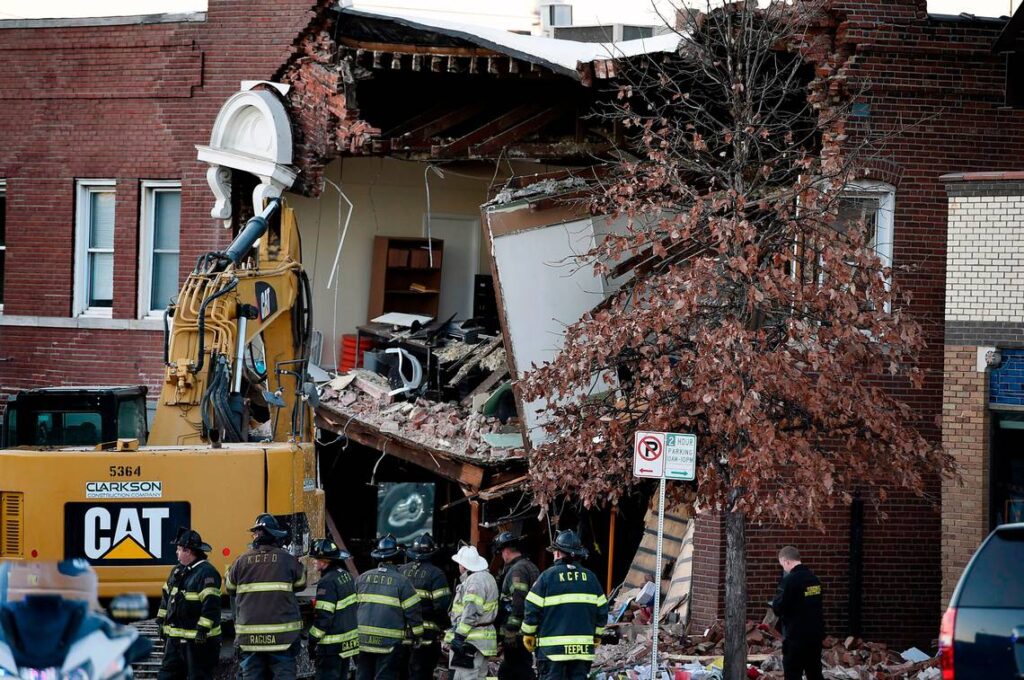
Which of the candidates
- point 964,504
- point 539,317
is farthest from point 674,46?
point 964,504

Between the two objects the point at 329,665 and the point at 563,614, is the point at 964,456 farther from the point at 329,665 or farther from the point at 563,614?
the point at 329,665

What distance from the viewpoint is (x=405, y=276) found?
21969 mm

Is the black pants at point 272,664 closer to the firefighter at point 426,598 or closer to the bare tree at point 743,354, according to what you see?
the firefighter at point 426,598

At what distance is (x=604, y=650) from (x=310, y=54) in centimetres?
909

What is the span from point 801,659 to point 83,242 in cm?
1249

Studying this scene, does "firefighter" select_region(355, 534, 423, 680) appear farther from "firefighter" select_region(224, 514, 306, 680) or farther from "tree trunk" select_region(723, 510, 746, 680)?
"tree trunk" select_region(723, 510, 746, 680)

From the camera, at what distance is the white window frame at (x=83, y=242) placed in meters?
20.1

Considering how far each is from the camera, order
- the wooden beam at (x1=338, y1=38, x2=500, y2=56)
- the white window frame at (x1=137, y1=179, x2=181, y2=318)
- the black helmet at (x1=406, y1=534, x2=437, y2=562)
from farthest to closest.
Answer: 1. the white window frame at (x1=137, y1=179, x2=181, y2=318)
2. the wooden beam at (x1=338, y1=38, x2=500, y2=56)
3. the black helmet at (x1=406, y1=534, x2=437, y2=562)

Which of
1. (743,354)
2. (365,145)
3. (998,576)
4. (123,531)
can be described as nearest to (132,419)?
(123,531)

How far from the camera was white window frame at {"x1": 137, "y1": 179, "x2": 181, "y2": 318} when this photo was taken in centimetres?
1975

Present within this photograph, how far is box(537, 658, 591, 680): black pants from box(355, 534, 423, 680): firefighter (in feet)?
4.52

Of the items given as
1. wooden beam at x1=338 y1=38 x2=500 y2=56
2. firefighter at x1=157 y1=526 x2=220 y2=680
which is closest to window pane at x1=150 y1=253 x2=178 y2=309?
wooden beam at x1=338 y1=38 x2=500 y2=56

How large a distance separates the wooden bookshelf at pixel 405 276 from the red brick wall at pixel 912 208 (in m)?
7.69

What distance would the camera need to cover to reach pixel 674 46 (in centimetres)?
1672
